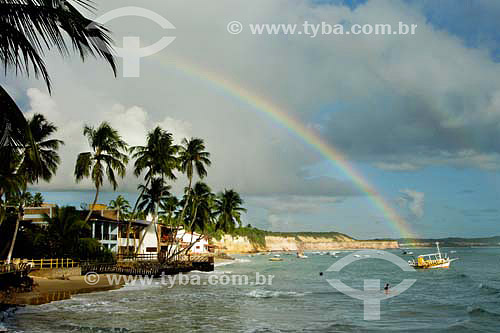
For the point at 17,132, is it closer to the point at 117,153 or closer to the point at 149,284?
the point at 149,284

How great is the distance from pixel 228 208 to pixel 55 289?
51020 mm

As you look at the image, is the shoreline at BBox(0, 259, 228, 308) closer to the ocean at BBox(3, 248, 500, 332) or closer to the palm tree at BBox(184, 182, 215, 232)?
the ocean at BBox(3, 248, 500, 332)

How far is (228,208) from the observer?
7938 cm

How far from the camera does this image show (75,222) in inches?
1494

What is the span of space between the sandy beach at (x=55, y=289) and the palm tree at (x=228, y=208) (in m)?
42.3

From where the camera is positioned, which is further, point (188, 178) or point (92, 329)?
point (188, 178)

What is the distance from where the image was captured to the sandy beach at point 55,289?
24594 millimetres

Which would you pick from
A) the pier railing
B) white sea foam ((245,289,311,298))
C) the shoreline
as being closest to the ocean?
white sea foam ((245,289,311,298))

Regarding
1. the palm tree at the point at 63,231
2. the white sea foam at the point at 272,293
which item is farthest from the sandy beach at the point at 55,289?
the white sea foam at the point at 272,293

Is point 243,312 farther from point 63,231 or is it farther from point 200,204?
point 200,204

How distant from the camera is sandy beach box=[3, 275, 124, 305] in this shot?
2459 cm

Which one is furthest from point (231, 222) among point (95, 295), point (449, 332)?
point (449, 332)

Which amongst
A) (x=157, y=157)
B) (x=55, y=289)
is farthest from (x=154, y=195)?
(x=55, y=289)

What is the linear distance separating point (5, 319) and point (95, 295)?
10.3 m
